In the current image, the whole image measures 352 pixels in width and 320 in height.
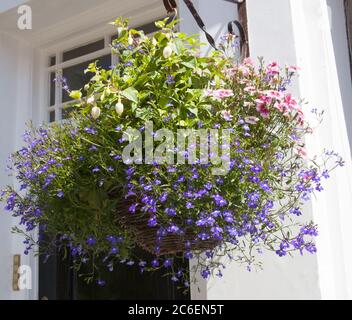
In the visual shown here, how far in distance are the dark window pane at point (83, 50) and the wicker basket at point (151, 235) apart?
1944 mm

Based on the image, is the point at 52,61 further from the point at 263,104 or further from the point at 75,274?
the point at 263,104

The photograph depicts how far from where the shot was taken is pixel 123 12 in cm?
339

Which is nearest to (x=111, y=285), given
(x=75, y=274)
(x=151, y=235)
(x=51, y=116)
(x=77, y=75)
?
(x=75, y=274)

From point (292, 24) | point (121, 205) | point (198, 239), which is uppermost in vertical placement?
point (292, 24)

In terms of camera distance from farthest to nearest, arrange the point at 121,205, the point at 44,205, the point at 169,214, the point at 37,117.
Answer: the point at 37,117, the point at 44,205, the point at 121,205, the point at 169,214

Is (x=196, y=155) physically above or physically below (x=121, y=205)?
above

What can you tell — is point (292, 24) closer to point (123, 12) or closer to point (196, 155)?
point (196, 155)

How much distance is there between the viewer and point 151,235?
5.96 ft

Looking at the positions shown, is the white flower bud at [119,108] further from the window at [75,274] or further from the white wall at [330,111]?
the window at [75,274]

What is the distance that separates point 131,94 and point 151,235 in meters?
0.45

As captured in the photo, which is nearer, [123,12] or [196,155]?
[196,155]
